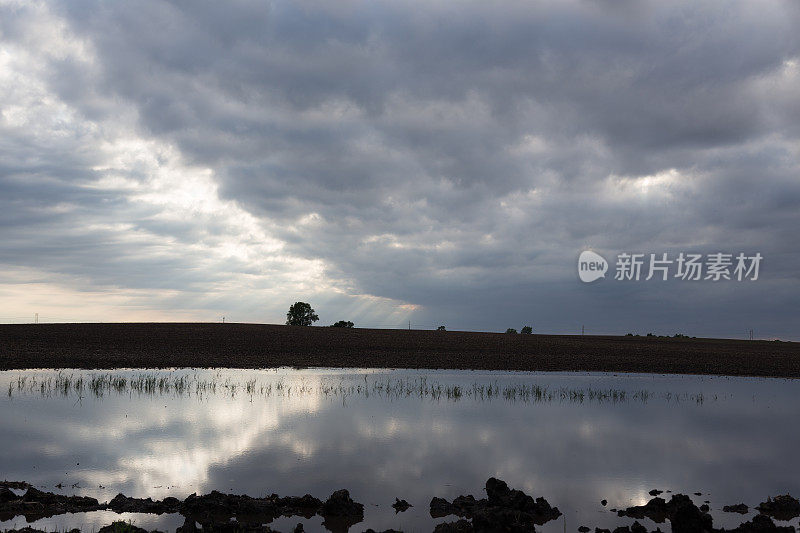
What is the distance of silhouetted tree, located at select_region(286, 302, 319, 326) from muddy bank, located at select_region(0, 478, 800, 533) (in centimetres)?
13803

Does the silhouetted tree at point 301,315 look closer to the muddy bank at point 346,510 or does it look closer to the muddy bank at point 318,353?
the muddy bank at point 318,353

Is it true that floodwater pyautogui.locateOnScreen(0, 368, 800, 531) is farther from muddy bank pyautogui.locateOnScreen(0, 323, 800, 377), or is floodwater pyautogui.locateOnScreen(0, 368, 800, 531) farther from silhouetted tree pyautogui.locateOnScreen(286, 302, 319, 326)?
silhouetted tree pyautogui.locateOnScreen(286, 302, 319, 326)

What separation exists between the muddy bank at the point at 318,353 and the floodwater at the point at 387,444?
55.4 feet

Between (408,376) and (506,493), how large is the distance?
1221 inches

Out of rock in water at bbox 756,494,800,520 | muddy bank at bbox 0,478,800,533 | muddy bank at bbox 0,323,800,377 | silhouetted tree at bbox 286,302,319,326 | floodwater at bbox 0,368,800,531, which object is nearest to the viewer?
muddy bank at bbox 0,478,800,533

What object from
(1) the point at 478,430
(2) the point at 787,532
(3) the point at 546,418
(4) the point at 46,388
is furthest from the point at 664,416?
(4) the point at 46,388

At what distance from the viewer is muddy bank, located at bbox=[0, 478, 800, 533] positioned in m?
12.0

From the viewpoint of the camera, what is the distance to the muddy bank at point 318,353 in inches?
2122

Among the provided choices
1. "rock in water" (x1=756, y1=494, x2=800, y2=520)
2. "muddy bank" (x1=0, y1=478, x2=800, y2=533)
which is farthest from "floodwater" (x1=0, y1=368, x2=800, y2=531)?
"rock in water" (x1=756, y1=494, x2=800, y2=520)

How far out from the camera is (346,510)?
13.2 metres

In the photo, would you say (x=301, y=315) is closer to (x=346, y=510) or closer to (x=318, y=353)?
(x=318, y=353)

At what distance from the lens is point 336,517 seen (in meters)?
13.1

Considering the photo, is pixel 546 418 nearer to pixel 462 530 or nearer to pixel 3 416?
A: pixel 462 530

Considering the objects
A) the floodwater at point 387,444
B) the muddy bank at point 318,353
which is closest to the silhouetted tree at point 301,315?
the muddy bank at point 318,353
